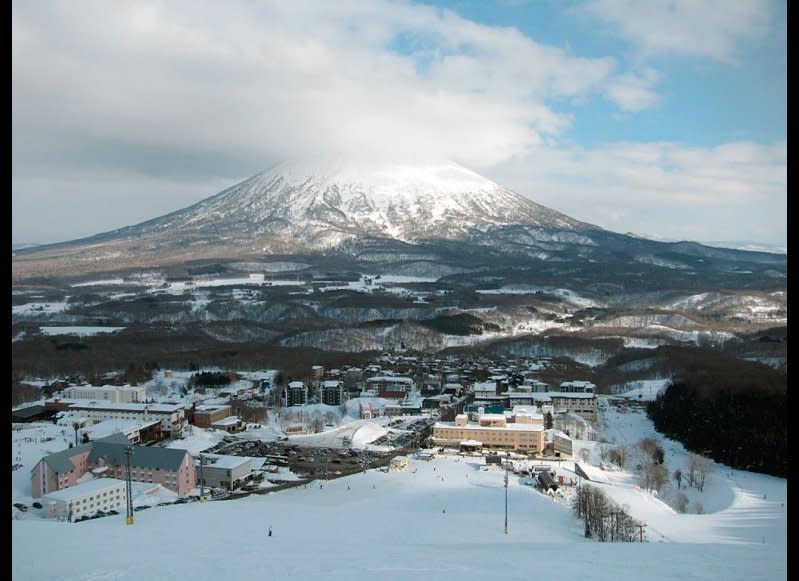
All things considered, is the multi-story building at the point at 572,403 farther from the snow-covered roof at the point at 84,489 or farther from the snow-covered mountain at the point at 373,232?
the snow-covered mountain at the point at 373,232

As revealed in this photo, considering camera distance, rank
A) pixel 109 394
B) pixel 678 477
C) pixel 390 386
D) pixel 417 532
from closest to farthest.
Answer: pixel 417 532 < pixel 678 477 < pixel 109 394 < pixel 390 386

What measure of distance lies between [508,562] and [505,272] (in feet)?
128

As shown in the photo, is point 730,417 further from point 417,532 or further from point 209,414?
point 209,414

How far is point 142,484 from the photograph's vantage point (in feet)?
28.3

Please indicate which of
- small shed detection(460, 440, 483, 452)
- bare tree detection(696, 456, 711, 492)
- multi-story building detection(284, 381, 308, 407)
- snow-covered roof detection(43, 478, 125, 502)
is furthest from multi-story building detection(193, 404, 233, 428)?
bare tree detection(696, 456, 711, 492)

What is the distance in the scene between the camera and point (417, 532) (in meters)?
6.18

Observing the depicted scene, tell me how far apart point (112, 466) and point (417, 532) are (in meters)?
5.20

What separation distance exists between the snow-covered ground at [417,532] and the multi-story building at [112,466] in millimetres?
364

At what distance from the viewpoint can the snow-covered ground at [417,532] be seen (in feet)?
11.8

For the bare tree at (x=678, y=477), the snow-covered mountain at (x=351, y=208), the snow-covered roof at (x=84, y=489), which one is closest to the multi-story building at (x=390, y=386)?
the bare tree at (x=678, y=477)

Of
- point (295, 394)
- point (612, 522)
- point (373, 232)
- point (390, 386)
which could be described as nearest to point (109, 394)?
point (295, 394)

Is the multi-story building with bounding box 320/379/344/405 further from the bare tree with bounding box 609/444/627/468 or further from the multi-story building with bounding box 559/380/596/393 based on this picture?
the bare tree with bounding box 609/444/627/468

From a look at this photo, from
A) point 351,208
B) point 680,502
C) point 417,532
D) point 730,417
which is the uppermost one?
point 351,208
